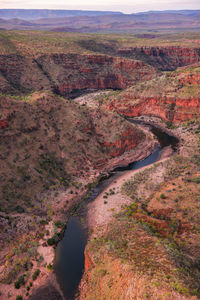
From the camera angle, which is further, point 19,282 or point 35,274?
point 35,274

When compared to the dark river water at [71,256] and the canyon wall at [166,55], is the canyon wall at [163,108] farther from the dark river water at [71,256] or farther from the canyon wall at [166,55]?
the canyon wall at [166,55]

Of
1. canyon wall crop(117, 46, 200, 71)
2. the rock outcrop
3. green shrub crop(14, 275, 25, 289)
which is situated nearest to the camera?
green shrub crop(14, 275, 25, 289)

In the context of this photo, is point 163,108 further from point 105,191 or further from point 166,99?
point 105,191

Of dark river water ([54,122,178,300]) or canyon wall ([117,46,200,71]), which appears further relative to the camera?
canyon wall ([117,46,200,71])

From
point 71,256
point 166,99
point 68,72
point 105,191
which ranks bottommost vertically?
point 71,256

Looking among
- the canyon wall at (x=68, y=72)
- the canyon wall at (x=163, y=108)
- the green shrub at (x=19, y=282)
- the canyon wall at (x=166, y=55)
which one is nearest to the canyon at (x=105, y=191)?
the green shrub at (x=19, y=282)

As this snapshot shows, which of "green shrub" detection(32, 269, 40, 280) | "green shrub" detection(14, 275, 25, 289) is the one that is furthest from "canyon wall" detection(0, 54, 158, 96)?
"green shrub" detection(14, 275, 25, 289)

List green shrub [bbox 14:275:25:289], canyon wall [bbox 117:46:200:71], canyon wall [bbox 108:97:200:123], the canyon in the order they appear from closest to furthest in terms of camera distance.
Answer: the canyon, green shrub [bbox 14:275:25:289], canyon wall [bbox 108:97:200:123], canyon wall [bbox 117:46:200:71]

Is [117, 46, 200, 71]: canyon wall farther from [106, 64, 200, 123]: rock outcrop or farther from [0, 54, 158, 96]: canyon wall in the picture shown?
[106, 64, 200, 123]: rock outcrop

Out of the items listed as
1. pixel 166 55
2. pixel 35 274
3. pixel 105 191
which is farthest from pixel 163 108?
pixel 166 55

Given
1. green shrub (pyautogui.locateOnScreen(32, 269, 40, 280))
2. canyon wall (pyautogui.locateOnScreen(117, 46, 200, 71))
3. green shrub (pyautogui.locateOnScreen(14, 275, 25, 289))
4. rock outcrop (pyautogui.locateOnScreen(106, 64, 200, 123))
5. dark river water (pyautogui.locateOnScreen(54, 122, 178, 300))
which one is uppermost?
canyon wall (pyautogui.locateOnScreen(117, 46, 200, 71))

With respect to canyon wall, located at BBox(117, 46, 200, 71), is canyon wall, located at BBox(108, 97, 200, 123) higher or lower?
lower

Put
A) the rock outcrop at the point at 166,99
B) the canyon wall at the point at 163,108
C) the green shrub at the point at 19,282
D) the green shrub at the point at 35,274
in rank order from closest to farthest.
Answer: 1. the green shrub at the point at 19,282
2. the green shrub at the point at 35,274
3. the canyon wall at the point at 163,108
4. the rock outcrop at the point at 166,99
